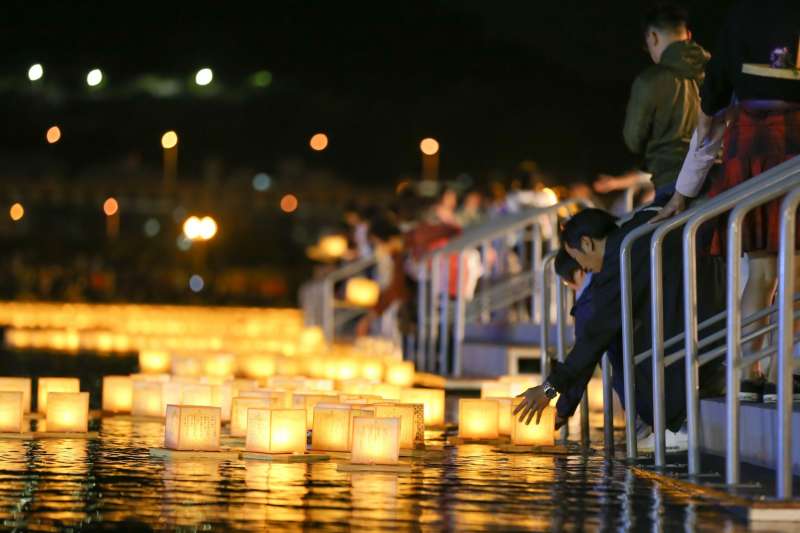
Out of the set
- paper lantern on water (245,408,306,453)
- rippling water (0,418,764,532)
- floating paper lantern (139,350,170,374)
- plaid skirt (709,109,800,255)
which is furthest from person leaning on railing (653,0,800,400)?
floating paper lantern (139,350,170,374)

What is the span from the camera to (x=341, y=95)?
35469 millimetres

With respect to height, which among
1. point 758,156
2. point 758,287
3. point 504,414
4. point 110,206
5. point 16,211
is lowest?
point 504,414

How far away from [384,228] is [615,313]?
9.33 m

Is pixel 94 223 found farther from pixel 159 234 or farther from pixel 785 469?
pixel 785 469

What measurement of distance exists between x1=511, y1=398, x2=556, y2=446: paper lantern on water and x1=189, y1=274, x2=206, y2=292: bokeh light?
31.5 metres

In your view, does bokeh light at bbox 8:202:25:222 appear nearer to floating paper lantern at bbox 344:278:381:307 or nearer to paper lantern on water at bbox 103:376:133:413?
floating paper lantern at bbox 344:278:381:307

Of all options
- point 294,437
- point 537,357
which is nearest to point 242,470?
point 294,437

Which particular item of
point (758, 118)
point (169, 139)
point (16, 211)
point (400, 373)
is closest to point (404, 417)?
point (758, 118)

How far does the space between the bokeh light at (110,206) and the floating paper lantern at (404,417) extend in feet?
131

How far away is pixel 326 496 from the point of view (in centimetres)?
509

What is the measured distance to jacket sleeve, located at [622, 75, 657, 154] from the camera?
26.5 ft

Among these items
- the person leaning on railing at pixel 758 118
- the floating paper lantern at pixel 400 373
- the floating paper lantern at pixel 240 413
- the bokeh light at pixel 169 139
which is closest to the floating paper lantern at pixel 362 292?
the bokeh light at pixel 169 139

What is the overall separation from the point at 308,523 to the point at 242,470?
1.32 metres

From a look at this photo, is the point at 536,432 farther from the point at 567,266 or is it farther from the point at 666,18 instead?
the point at 666,18
